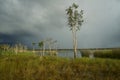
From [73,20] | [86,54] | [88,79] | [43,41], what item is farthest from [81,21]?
[43,41]

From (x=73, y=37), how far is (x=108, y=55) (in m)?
10.8

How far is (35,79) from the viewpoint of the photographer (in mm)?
10180

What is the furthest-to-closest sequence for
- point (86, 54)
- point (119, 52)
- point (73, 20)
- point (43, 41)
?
point (43, 41) < point (86, 54) < point (73, 20) < point (119, 52)

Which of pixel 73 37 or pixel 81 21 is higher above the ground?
pixel 81 21

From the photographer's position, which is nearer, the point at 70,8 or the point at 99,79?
the point at 99,79

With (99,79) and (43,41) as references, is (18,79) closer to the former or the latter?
(99,79)

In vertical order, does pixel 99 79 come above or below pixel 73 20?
below

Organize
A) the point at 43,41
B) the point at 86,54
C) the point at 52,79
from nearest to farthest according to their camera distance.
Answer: the point at 52,79
the point at 86,54
the point at 43,41

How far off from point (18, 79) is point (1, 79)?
848 mm

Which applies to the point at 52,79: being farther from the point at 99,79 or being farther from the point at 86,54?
the point at 86,54

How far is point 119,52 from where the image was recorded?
46906 mm

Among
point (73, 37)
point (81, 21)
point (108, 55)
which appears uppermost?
point (81, 21)

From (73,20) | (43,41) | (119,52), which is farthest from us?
(43,41)

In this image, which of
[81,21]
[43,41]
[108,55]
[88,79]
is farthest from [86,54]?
[88,79]
